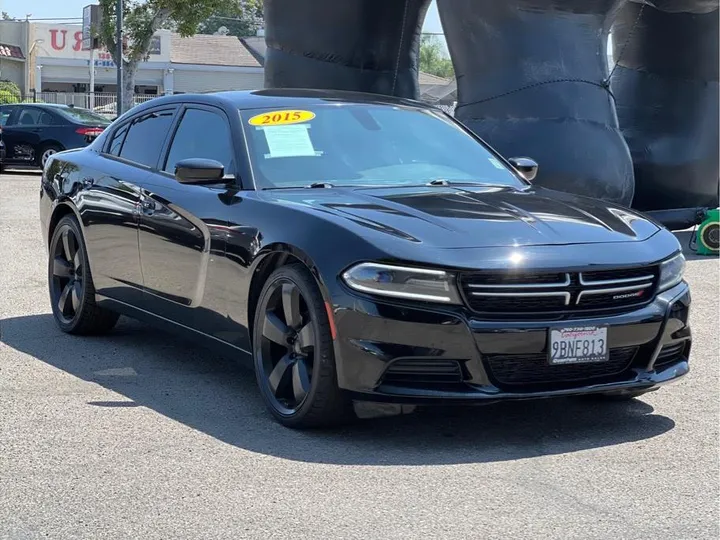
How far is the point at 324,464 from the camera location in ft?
16.1

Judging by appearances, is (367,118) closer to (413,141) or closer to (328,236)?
(413,141)

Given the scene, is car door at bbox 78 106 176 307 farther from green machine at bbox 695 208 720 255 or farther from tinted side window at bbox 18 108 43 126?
tinted side window at bbox 18 108 43 126

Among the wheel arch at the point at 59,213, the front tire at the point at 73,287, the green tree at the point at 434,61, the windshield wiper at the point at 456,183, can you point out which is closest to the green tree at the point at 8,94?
the wheel arch at the point at 59,213

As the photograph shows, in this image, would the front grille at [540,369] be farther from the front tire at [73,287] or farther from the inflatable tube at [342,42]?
the inflatable tube at [342,42]

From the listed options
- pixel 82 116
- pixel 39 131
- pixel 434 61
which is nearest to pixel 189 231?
pixel 39 131

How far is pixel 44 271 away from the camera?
35.8 ft

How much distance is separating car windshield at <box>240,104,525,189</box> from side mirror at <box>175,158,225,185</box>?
0.65 ft

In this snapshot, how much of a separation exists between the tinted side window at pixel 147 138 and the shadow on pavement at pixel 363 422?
1.17m

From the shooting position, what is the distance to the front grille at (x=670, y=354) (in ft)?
18.0

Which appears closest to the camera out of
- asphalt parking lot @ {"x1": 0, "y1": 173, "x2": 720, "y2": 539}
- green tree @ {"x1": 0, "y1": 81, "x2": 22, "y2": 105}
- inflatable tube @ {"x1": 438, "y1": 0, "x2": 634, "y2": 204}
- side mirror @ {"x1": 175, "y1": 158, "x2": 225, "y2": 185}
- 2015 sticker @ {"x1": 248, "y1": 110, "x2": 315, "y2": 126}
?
asphalt parking lot @ {"x1": 0, "y1": 173, "x2": 720, "y2": 539}

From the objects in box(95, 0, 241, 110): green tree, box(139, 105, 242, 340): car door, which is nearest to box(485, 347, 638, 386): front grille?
box(139, 105, 242, 340): car door

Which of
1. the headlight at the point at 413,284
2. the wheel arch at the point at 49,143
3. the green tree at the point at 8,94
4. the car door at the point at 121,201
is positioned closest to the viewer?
the headlight at the point at 413,284

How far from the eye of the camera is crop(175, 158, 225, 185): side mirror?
6.04 meters

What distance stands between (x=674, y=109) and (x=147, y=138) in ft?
30.3
